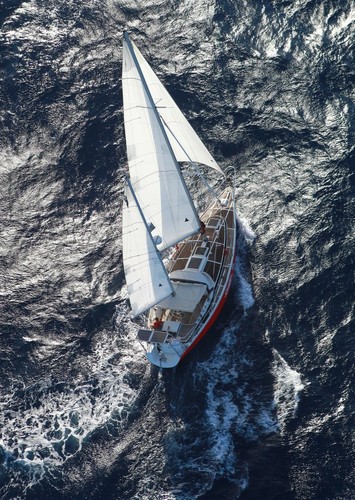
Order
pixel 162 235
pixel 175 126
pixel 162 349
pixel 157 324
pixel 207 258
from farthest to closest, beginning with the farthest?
pixel 207 258 → pixel 175 126 → pixel 162 235 → pixel 157 324 → pixel 162 349

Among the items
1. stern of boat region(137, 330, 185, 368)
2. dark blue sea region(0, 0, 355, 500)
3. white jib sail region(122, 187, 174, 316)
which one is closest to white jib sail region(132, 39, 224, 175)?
dark blue sea region(0, 0, 355, 500)

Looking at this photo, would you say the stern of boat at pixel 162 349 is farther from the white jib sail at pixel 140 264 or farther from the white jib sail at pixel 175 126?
the white jib sail at pixel 175 126

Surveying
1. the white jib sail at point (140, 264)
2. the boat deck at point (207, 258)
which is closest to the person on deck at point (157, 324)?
the boat deck at point (207, 258)

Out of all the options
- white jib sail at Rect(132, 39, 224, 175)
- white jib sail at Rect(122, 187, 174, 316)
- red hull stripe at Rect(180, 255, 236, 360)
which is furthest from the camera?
white jib sail at Rect(132, 39, 224, 175)

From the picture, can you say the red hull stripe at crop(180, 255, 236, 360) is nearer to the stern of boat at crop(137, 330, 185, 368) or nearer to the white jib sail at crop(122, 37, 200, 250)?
the stern of boat at crop(137, 330, 185, 368)

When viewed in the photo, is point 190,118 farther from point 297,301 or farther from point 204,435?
point 204,435

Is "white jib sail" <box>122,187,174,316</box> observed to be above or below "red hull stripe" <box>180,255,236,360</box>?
above

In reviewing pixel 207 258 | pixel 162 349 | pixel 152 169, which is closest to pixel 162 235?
pixel 207 258

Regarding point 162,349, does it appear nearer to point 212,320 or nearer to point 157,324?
point 157,324
